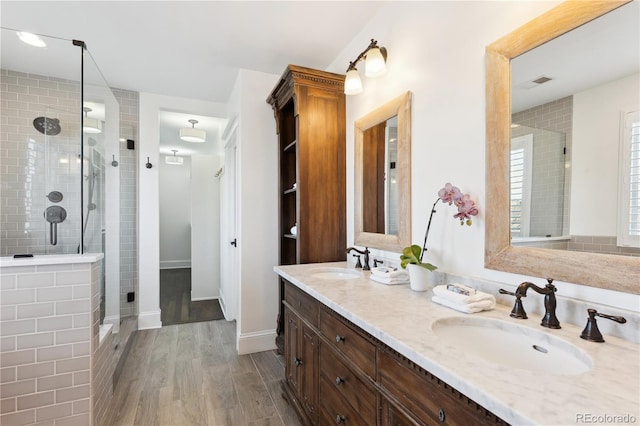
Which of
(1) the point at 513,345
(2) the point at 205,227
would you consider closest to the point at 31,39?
(2) the point at 205,227

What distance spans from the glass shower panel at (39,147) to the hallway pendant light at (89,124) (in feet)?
0.33

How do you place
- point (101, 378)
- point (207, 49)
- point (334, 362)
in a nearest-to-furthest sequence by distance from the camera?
point (334, 362) → point (101, 378) → point (207, 49)

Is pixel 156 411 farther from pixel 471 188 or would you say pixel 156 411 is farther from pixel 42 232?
pixel 471 188

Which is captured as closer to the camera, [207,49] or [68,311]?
[68,311]

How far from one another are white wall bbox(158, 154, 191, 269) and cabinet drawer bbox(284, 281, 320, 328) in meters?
6.40

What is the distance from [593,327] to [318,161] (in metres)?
1.93

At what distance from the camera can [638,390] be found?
61 cm

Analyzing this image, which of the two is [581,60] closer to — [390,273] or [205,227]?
[390,273]

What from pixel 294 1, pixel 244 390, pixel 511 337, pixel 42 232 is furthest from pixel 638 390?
pixel 42 232

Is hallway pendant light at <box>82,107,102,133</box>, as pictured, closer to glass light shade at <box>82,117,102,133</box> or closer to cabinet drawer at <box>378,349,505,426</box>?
glass light shade at <box>82,117,102,133</box>

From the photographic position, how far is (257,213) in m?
2.92

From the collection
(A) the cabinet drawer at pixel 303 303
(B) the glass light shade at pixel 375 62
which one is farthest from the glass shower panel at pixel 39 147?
(B) the glass light shade at pixel 375 62

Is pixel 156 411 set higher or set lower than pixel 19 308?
lower

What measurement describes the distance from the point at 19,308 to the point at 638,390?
2.41 m
